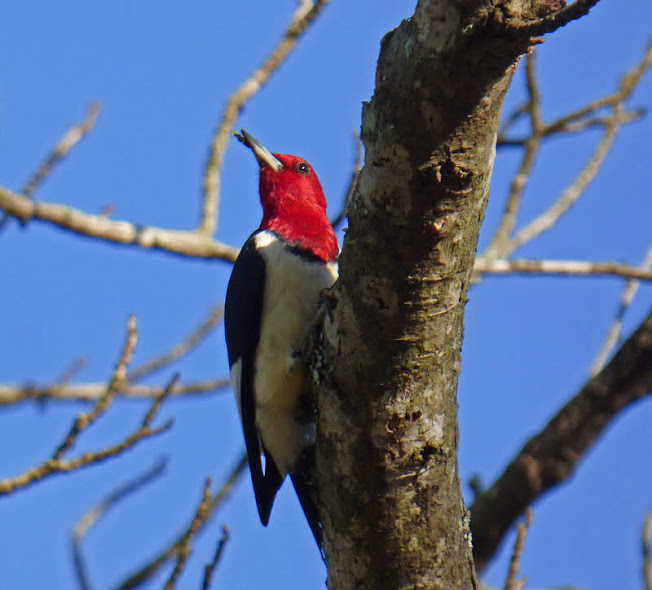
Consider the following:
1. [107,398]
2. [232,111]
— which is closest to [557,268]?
[232,111]

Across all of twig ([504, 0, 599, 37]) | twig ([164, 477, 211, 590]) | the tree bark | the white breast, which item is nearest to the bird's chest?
the white breast

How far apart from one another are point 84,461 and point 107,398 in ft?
0.78

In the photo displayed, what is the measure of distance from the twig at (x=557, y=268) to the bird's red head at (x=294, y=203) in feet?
3.58

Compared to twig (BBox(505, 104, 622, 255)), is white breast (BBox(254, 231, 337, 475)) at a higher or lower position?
lower

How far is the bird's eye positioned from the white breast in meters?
1.02

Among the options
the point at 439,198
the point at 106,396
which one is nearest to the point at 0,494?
the point at 106,396

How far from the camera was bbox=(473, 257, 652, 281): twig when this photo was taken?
202 inches

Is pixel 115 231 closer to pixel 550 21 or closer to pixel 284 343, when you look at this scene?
pixel 284 343

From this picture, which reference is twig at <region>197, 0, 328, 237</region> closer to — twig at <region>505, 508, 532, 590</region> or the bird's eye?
the bird's eye

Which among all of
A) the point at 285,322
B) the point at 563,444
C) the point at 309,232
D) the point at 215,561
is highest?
the point at 309,232

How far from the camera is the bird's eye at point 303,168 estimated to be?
5105mm

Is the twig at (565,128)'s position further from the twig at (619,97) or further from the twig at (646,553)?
the twig at (646,553)

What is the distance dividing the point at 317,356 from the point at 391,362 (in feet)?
1.21

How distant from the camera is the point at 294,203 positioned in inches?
185
